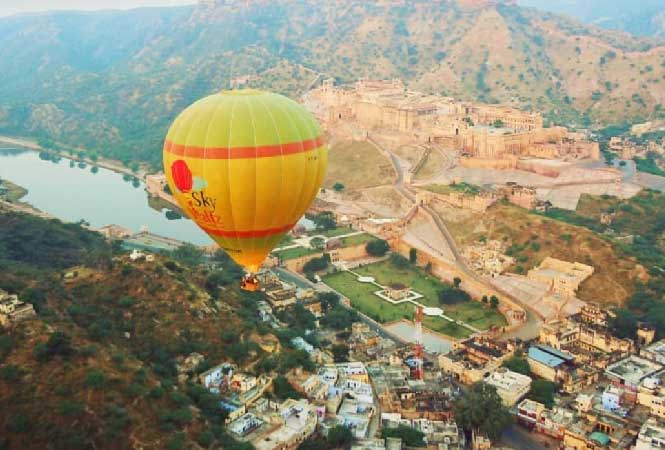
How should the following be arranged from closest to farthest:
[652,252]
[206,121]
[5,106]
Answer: [206,121] → [652,252] → [5,106]

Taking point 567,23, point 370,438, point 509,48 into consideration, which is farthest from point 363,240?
point 567,23

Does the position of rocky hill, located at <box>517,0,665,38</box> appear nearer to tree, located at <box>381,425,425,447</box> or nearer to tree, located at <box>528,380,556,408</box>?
tree, located at <box>528,380,556,408</box>

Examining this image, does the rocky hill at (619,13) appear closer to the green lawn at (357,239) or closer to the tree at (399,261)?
the green lawn at (357,239)

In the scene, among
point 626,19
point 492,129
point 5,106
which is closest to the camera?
point 492,129

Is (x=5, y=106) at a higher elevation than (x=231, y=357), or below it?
below

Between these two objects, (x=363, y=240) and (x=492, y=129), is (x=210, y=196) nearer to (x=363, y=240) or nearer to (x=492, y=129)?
(x=363, y=240)

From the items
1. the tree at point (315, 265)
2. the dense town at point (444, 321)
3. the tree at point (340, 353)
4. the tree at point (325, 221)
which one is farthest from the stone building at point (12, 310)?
the tree at point (325, 221)

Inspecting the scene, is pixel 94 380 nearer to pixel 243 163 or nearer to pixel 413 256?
pixel 243 163
